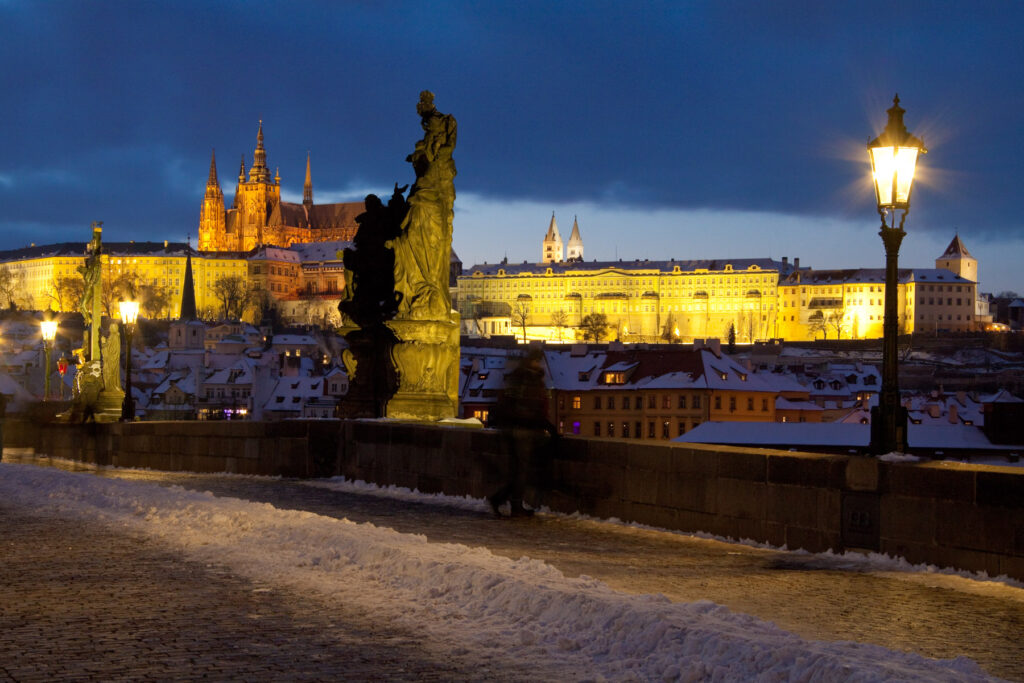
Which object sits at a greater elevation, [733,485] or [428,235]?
[428,235]

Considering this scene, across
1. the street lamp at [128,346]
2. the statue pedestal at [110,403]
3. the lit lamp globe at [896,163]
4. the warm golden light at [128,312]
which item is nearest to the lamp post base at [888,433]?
the lit lamp globe at [896,163]

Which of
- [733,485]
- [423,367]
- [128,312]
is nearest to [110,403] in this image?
[128,312]

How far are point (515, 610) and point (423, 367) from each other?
390 inches

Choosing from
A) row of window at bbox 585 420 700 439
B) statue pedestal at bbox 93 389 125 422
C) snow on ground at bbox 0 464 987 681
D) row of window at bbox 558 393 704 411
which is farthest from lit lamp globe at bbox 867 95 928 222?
row of window at bbox 558 393 704 411

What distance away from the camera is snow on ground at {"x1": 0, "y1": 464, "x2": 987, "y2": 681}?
5742 mm

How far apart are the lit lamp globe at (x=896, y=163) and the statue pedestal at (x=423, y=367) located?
7.65m

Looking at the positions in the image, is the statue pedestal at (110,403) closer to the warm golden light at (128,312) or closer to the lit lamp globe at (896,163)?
the warm golden light at (128,312)

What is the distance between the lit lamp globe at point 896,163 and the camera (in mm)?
10070

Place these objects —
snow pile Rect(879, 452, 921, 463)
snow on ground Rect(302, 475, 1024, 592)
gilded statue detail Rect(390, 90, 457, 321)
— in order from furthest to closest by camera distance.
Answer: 1. gilded statue detail Rect(390, 90, 457, 321)
2. snow pile Rect(879, 452, 921, 463)
3. snow on ground Rect(302, 475, 1024, 592)

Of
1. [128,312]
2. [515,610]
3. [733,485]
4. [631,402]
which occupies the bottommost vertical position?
[515,610]

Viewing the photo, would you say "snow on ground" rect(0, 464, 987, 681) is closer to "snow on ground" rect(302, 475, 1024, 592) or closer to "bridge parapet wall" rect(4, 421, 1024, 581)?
"snow on ground" rect(302, 475, 1024, 592)

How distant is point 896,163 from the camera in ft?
33.2

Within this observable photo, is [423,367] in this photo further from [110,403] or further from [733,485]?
[110,403]

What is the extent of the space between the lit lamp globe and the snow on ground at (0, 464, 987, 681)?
13.6 feet
